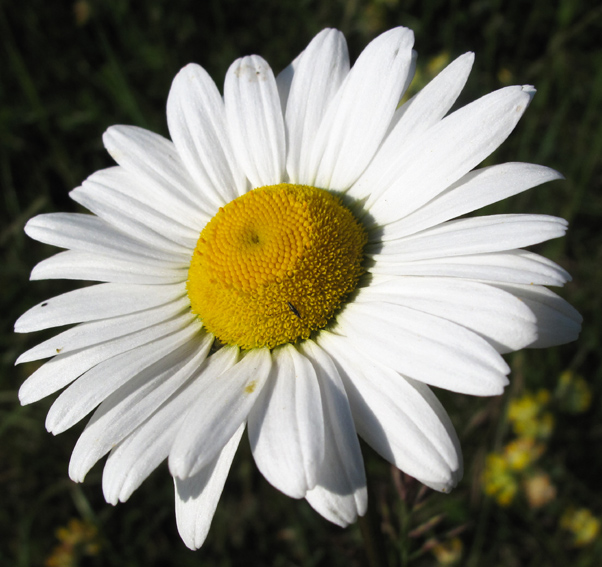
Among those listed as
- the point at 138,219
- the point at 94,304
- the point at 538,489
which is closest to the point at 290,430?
the point at 94,304

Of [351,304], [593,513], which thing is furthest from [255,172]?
[593,513]

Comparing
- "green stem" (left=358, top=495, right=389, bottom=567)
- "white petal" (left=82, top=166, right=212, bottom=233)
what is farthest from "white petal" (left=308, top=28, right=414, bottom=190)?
"green stem" (left=358, top=495, right=389, bottom=567)

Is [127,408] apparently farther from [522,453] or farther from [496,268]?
[522,453]

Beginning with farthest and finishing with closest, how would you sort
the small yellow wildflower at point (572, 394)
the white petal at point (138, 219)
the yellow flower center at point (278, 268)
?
the small yellow wildflower at point (572, 394) → the white petal at point (138, 219) → the yellow flower center at point (278, 268)

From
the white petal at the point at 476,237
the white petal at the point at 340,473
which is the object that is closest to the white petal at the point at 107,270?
the white petal at the point at 476,237

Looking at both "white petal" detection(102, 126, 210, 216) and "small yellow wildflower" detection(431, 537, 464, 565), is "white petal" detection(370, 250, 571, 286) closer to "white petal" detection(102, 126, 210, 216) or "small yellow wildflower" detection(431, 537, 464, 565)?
"white petal" detection(102, 126, 210, 216)

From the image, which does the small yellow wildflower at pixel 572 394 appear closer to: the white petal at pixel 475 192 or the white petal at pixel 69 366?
the white petal at pixel 475 192
